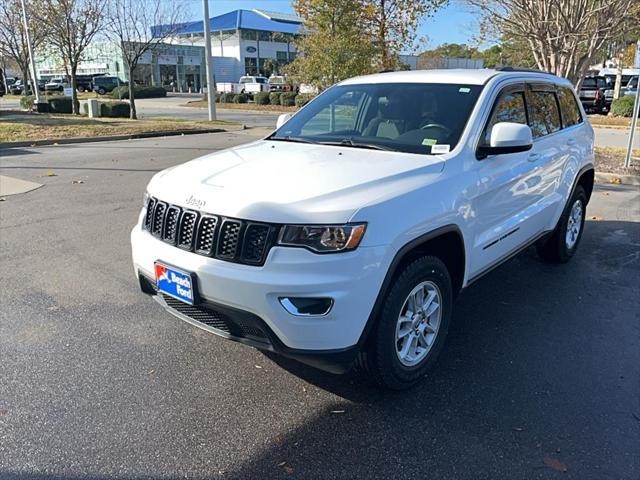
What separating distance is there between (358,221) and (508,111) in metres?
2.10

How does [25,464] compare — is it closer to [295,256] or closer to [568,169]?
[295,256]

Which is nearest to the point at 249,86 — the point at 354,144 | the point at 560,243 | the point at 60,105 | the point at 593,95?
the point at 60,105

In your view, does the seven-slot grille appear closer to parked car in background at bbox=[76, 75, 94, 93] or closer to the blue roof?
parked car in background at bbox=[76, 75, 94, 93]

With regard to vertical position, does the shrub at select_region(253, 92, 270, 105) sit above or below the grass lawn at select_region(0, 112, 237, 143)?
above

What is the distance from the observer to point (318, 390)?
3.27 metres

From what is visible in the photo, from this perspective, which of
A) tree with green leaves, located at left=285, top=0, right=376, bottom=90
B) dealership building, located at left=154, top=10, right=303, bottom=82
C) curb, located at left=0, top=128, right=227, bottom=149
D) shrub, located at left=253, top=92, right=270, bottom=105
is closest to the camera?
curb, located at left=0, top=128, right=227, bottom=149

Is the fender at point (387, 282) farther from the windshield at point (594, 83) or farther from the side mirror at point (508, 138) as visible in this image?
the windshield at point (594, 83)

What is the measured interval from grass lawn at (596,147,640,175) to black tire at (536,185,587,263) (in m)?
5.73

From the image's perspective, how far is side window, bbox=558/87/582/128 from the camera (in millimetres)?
5173

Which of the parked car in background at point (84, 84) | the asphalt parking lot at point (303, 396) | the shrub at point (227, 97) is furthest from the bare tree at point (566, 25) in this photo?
the parked car in background at point (84, 84)

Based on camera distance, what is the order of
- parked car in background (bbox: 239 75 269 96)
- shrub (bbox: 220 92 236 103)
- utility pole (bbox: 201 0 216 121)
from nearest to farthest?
utility pole (bbox: 201 0 216 121) → shrub (bbox: 220 92 236 103) → parked car in background (bbox: 239 75 269 96)

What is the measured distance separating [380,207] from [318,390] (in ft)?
4.06

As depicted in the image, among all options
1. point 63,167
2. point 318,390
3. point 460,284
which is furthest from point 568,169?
point 63,167

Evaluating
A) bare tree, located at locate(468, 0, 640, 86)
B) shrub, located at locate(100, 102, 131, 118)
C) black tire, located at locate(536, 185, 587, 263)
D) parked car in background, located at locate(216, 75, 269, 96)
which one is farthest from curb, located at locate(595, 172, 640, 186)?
parked car in background, located at locate(216, 75, 269, 96)
